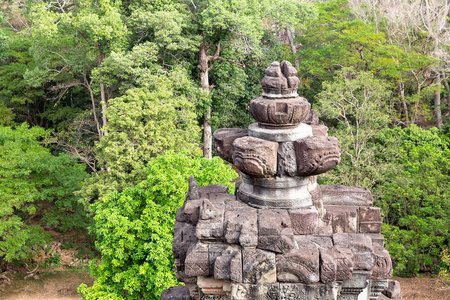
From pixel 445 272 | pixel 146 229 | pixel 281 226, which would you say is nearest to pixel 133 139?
pixel 146 229

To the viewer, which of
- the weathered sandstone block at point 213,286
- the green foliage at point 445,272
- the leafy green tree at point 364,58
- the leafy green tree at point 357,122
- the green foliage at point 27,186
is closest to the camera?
the weathered sandstone block at point 213,286

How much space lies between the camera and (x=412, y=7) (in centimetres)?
3083

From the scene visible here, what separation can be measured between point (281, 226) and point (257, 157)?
0.96 m

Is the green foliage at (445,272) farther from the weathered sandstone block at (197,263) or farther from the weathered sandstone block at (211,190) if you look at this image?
the weathered sandstone block at (197,263)

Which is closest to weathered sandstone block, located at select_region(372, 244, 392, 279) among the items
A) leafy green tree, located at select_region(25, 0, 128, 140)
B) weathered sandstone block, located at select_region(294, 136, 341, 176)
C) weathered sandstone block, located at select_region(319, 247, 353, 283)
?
weathered sandstone block, located at select_region(319, 247, 353, 283)

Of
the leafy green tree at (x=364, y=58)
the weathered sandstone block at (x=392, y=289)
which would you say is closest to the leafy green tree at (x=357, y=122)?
the leafy green tree at (x=364, y=58)

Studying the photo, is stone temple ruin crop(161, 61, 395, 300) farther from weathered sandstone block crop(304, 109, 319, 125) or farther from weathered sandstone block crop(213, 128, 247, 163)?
weathered sandstone block crop(304, 109, 319, 125)

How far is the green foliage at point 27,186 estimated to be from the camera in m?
21.2

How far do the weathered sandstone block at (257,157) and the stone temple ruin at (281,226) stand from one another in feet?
0.04

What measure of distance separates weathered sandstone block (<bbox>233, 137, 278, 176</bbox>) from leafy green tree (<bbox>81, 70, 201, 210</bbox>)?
562 inches

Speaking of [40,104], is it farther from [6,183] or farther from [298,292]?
[298,292]

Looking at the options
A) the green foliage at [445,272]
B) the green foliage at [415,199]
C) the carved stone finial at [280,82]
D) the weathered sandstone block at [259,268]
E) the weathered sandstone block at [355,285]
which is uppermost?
the carved stone finial at [280,82]

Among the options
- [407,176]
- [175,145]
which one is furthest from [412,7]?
[175,145]

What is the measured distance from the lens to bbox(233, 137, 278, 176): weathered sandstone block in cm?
559
